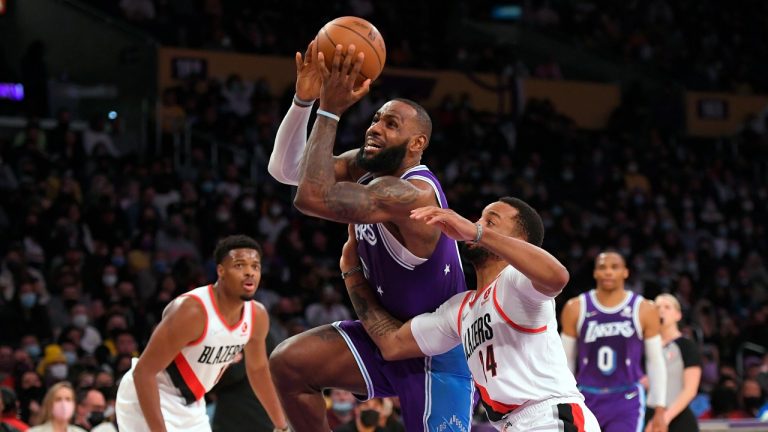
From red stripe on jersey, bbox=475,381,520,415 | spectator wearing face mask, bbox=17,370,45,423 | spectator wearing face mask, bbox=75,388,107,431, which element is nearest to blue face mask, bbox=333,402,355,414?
spectator wearing face mask, bbox=75,388,107,431

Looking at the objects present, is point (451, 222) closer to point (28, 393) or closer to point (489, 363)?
point (489, 363)

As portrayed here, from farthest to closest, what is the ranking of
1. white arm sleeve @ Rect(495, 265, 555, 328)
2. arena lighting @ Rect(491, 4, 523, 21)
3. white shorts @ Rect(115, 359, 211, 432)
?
arena lighting @ Rect(491, 4, 523, 21), white shorts @ Rect(115, 359, 211, 432), white arm sleeve @ Rect(495, 265, 555, 328)

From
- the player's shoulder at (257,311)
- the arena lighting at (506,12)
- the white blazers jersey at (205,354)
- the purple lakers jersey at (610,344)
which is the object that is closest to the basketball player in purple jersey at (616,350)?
the purple lakers jersey at (610,344)

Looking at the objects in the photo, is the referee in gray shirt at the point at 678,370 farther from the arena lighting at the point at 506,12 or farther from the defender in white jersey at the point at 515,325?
the arena lighting at the point at 506,12

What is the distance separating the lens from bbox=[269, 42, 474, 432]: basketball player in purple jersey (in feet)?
16.8

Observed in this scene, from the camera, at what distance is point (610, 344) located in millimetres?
8312

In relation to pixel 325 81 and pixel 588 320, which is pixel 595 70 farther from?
pixel 325 81

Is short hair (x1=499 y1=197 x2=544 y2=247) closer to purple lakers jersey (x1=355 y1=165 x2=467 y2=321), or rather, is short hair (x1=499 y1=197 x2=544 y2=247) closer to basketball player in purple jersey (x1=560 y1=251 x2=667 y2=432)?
purple lakers jersey (x1=355 y1=165 x2=467 y2=321)

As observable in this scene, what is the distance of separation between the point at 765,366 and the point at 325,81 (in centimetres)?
931

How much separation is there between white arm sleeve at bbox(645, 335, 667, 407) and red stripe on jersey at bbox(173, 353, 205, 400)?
3.38 m

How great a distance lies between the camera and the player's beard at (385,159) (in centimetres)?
545

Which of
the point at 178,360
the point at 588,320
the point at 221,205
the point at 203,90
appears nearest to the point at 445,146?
Result: the point at 203,90

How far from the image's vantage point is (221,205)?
14016 mm

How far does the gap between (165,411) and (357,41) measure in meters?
2.61
